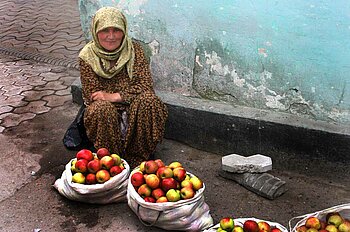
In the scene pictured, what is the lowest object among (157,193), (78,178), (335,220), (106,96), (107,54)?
(78,178)

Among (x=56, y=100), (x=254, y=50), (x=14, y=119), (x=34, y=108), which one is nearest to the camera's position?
(x=254, y=50)

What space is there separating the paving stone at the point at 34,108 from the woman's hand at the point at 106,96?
137cm

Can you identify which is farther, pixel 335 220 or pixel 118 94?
pixel 118 94

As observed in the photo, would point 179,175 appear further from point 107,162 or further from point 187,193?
point 107,162

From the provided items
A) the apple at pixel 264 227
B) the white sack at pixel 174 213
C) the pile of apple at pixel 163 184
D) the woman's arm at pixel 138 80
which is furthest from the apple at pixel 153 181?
the woman's arm at pixel 138 80

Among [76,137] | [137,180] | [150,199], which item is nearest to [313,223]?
[150,199]

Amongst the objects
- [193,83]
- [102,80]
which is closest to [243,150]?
[193,83]

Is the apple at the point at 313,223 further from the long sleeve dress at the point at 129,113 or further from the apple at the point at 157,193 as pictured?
the long sleeve dress at the point at 129,113

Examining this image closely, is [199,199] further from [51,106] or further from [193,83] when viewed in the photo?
[51,106]

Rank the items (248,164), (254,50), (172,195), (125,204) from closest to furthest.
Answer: (172,195) → (125,204) → (248,164) → (254,50)

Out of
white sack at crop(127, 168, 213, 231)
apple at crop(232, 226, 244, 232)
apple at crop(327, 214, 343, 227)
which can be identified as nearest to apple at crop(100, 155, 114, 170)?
white sack at crop(127, 168, 213, 231)

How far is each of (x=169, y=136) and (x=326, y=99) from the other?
57.6 inches

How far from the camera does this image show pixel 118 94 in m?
3.87

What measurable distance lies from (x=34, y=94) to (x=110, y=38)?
2072 millimetres
